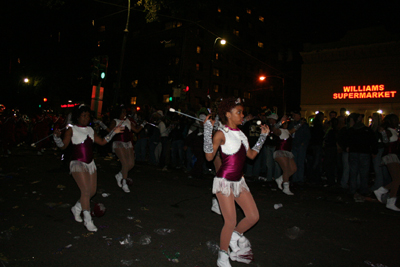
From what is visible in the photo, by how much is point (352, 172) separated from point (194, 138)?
4.84 m

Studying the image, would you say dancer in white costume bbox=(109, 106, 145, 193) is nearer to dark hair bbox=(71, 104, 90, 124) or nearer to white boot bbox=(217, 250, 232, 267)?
dark hair bbox=(71, 104, 90, 124)

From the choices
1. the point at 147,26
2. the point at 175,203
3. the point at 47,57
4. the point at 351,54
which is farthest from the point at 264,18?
the point at 175,203

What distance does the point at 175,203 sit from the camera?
6.40m

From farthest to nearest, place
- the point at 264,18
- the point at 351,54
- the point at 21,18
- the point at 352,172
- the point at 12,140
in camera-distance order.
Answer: the point at 264,18 < the point at 351,54 < the point at 21,18 < the point at 12,140 < the point at 352,172

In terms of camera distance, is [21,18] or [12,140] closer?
[12,140]

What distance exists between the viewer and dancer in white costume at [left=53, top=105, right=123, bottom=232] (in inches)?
183

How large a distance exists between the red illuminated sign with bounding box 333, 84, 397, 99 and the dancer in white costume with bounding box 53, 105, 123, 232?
28842 millimetres

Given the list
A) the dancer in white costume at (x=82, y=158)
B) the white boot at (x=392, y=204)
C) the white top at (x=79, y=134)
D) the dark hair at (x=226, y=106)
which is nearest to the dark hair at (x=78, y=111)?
the dancer in white costume at (x=82, y=158)

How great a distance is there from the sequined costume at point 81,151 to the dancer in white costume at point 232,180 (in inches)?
92.2

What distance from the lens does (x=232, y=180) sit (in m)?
3.68

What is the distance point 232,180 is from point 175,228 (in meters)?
1.70

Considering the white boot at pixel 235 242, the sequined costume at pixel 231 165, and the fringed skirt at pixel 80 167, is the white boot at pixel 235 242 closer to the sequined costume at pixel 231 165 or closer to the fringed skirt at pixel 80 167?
the sequined costume at pixel 231 165

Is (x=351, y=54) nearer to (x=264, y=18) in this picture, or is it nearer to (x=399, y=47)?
(x=399, y=47)

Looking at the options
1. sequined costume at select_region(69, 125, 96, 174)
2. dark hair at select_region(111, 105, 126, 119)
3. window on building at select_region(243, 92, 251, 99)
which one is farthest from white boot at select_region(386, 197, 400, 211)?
window on building at select_region(243, 92, 251, 99)
